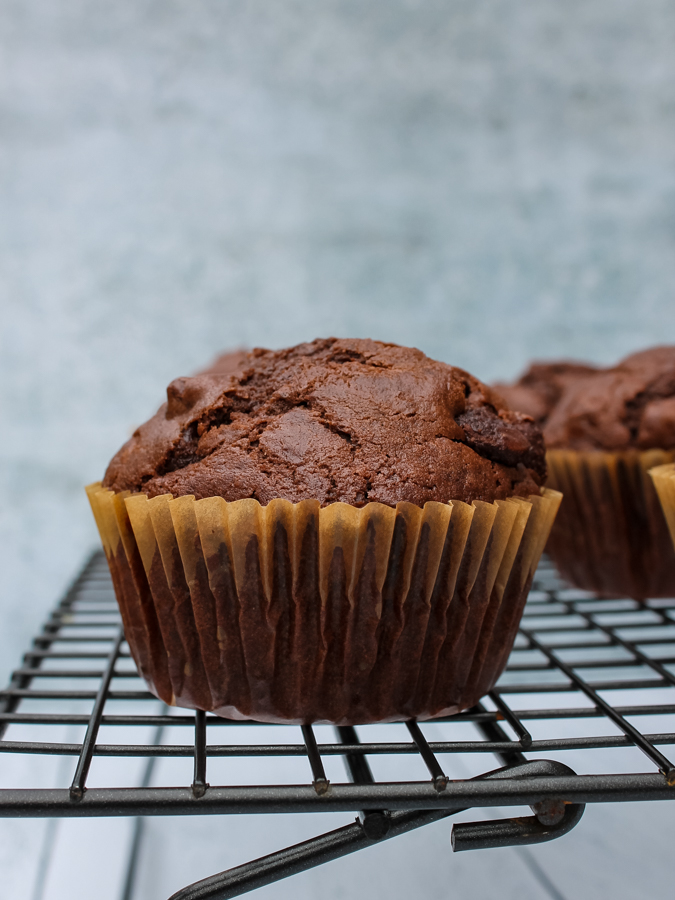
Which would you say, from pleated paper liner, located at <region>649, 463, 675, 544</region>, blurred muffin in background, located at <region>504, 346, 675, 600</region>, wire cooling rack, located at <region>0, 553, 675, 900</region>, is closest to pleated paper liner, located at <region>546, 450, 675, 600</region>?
blurred muffin in background, located at <region>504, 346, 675, 600</region>

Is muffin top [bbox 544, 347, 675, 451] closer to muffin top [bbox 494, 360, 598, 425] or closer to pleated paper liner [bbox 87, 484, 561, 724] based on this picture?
muffin top [bbox 494, 360, 598, 425]

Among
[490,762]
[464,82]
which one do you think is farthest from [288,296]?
[490,762]

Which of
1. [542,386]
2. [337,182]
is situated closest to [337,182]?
[337,182]

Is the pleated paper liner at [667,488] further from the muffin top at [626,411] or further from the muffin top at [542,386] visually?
the muffin top at [542,386]

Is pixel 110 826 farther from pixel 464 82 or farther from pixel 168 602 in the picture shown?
pixel 464 82

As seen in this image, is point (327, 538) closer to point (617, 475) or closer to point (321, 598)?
point (321, 598)

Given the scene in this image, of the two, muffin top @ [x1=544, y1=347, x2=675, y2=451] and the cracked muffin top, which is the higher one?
the cracked muffin top
